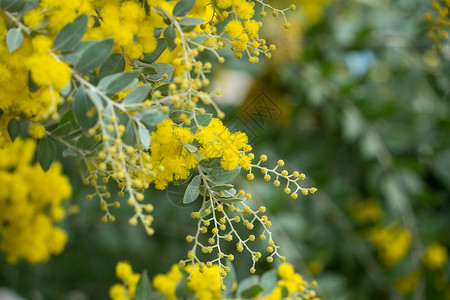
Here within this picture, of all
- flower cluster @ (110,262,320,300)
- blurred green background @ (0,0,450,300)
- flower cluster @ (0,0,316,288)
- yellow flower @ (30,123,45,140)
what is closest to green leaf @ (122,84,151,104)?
flower cluster @ (0,0,316,288)

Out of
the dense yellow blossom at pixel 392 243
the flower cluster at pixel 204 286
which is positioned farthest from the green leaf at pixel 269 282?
the dense yellow blossom at pixel 392 243

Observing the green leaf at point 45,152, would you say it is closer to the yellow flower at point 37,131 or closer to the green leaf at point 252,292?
the yellow flower at point 37,131

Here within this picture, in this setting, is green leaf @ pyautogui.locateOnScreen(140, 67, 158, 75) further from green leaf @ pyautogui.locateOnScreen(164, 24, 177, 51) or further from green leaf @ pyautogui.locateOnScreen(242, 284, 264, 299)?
green leaf @ pyautogui.locateOnScreen(242, 284, 264, 299)

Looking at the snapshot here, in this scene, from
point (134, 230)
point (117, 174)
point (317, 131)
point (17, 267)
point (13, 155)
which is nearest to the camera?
point (117, 174)

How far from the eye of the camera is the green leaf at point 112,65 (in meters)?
0.38

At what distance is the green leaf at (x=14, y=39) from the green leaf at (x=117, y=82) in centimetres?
7

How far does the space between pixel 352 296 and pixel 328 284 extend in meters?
0.08

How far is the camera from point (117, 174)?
307 millimetres

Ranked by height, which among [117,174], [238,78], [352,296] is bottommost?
[352,296]

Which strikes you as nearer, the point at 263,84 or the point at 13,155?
the point at 13,155

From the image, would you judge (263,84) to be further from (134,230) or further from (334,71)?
(134,230)

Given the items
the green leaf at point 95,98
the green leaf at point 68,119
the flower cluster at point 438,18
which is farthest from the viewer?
the flower cluster at point 438,18

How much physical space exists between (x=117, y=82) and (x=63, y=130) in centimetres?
14


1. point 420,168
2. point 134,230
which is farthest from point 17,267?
point 420,168
